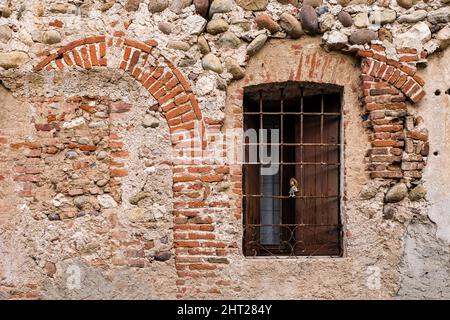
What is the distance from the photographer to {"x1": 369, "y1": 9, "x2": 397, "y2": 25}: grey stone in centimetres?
402

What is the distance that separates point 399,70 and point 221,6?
1.58 m

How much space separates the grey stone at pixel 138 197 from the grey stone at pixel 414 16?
2.58 m

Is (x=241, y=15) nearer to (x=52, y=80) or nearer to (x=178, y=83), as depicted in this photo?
(x=178, y=83)

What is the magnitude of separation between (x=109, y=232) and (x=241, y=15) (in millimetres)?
2129

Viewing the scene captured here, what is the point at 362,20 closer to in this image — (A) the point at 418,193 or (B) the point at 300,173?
(B) the point at 300,173

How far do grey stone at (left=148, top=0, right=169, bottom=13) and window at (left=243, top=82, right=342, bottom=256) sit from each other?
100cm

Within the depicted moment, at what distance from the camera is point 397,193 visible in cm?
400

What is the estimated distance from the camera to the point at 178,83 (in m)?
4.00

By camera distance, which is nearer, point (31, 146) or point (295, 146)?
point (31, 146)

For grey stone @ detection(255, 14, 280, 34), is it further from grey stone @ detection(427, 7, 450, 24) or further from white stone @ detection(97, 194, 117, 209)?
white stone @ detection(97, 194, 117, 209)

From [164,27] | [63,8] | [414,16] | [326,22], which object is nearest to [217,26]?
[164,27]

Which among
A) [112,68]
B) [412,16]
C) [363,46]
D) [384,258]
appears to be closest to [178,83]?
[112,68]

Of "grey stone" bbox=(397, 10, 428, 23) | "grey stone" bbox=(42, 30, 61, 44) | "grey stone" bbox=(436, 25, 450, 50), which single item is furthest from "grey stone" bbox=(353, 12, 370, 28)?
"grey stone" bbox=(42, 30, 61, 44)

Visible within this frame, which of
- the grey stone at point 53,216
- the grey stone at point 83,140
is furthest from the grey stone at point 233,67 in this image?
the grey stone at point 53,216
